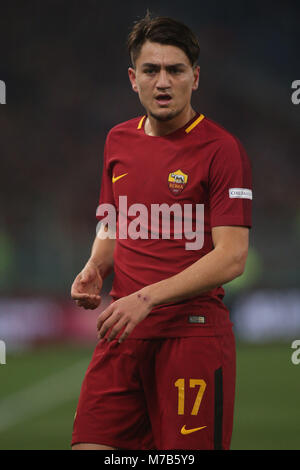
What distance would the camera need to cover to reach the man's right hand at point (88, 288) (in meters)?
3.57

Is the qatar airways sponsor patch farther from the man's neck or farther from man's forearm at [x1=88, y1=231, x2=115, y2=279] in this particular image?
man's forearm at [x1=88, y1=231, x2=115, y2=279]

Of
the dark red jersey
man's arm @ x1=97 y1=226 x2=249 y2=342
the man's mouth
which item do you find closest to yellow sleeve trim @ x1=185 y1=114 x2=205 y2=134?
the dark red jersey

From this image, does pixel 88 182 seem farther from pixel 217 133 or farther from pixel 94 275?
pixel 217 133

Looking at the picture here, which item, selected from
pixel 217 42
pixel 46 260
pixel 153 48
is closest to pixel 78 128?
pixel 217 42

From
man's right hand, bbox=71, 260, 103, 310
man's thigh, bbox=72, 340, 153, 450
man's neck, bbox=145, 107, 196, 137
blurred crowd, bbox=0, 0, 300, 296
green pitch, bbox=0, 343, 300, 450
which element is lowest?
green pitch, bbox=0, 343, 300, 450

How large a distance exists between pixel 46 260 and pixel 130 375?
14060 mm

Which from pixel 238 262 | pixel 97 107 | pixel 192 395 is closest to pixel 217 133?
pixel 238 262

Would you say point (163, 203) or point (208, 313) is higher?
point (163, 203)

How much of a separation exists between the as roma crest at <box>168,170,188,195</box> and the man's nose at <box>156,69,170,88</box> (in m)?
0.35

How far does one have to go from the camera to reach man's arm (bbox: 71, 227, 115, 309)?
358cm

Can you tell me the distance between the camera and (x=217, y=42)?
27.1 metres

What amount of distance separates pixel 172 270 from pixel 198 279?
248mm

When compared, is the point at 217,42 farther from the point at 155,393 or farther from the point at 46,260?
the point at 155,393

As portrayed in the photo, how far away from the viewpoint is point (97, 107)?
83.3ft
